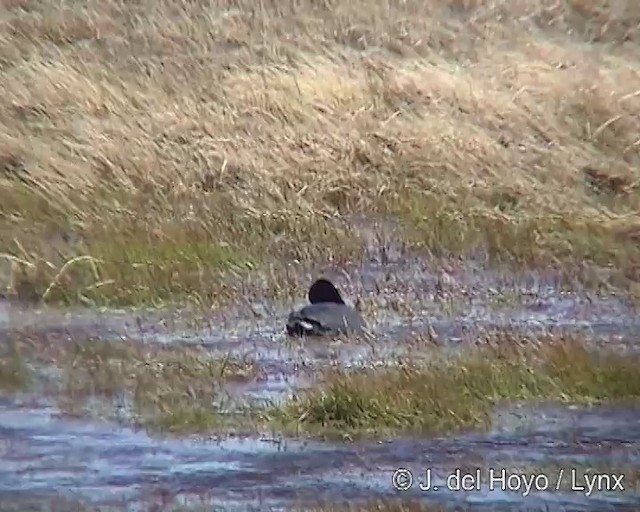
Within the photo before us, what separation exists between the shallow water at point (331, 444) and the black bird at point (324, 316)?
0.03 meters

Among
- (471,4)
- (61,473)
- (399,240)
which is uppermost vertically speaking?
(471,4)

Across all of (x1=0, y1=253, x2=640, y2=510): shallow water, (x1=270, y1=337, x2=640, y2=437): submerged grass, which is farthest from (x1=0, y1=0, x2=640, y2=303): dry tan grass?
(x1=270, y1=337, x2=640, y2=437): submerged grass

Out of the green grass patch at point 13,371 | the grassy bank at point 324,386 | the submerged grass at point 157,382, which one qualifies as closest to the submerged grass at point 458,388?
the grassy bank at point 324,386

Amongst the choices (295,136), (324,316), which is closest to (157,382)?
(324,316)

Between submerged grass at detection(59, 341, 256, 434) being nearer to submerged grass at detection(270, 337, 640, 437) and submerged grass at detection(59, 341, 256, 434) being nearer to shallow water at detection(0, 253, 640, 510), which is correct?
shallow water at detection(0, 253, 640, 510)

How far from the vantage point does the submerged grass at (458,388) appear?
258 centimetres

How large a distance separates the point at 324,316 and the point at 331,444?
0.29 metres

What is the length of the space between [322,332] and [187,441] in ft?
1.27

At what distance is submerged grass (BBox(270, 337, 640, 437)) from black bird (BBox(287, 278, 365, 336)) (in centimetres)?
10

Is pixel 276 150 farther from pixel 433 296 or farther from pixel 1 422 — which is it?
pixel 1 422

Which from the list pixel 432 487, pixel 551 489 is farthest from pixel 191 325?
pixel 551 489

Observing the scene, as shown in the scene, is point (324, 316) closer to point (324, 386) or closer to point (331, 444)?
point (324, 386)

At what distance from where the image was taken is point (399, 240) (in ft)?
8.66

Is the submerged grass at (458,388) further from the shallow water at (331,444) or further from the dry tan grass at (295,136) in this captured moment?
the dry tan grass at (295,136)
